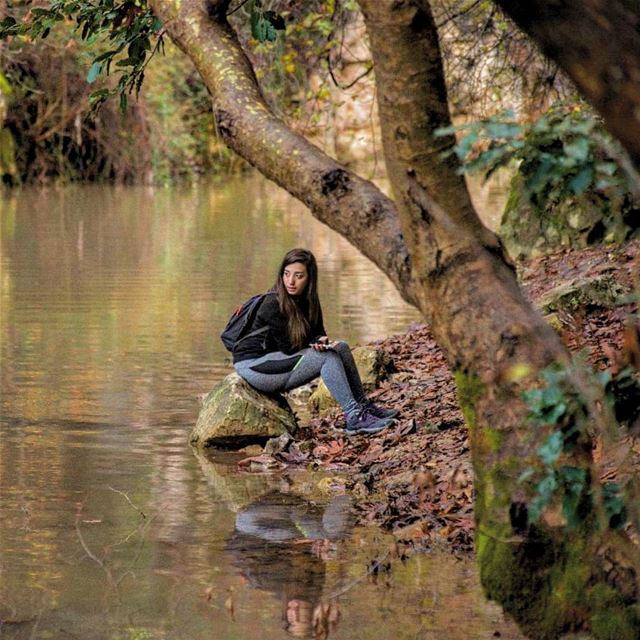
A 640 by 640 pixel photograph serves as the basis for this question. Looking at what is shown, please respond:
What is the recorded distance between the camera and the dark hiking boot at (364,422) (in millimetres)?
9977

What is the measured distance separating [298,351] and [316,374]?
20cm

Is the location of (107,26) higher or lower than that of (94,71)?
higher

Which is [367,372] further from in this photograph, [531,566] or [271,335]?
[531,566]

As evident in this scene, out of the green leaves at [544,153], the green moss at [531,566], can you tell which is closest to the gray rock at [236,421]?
the green moss at [531,566]

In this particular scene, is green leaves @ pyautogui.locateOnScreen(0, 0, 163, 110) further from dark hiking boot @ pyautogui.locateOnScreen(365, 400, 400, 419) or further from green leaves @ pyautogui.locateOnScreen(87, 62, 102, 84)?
dark hiking boot @ pyautogui.locateOnScreen(365, 400, 400, 419)

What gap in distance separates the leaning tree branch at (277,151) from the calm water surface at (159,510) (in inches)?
56.3

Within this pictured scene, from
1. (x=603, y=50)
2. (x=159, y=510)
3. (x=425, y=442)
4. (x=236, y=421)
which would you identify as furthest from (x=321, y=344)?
(x=603, y=50)

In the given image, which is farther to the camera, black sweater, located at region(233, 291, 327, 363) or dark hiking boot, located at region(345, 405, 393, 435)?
black sweater, located at region(233, 291, 327, 363)

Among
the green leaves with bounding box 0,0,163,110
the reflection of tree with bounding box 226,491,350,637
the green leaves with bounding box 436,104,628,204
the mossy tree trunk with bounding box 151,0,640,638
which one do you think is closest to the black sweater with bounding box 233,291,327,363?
the reflection of tree with bounding box 226,491,350,637

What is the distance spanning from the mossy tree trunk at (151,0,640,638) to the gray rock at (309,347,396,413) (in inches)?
234

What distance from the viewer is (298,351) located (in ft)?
33.8

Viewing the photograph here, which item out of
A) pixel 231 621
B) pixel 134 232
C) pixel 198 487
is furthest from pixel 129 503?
pixel 134 232

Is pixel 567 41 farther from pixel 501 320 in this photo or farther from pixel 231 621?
pixel 231 621

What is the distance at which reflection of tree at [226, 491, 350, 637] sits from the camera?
614 cm
